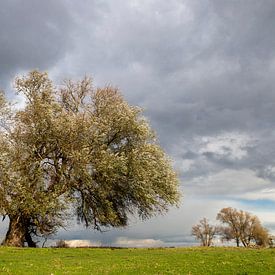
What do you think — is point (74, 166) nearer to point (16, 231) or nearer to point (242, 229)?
point (16, 231)

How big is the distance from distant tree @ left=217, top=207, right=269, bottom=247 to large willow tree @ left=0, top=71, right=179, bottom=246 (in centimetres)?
6833

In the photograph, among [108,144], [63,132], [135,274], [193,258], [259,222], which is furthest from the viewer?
[259,222]

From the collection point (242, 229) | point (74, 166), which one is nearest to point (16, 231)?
point (74, 166)

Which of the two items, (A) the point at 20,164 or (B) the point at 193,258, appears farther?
(A) the point at 20,164

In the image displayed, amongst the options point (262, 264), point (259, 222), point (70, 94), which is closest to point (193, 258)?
point (262, 264)

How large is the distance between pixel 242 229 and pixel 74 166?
261 feet

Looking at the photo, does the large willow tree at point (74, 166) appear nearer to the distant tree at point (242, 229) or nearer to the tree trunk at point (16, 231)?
the tree trunk at point (16, 231)

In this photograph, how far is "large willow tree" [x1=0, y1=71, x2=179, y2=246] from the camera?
5034cm

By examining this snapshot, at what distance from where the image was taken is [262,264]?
100 feet

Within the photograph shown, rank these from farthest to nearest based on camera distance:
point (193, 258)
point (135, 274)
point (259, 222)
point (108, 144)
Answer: point (259, 222)
point (108, 144)
point (193, 258)
point (135, 274)

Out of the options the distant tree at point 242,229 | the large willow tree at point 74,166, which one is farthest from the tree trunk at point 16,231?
the distant tree at point 242,229

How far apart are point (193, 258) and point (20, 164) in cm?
2404

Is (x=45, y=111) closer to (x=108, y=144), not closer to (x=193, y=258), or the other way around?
(x=108, y=144)

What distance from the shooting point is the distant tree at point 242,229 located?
117 m
